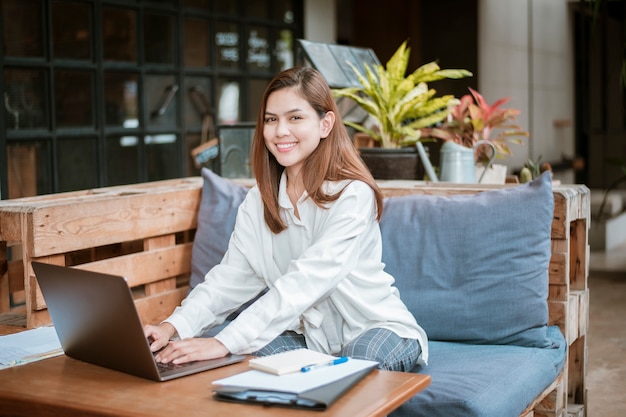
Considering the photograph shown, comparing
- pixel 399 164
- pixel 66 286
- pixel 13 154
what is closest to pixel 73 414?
pixel 66 286

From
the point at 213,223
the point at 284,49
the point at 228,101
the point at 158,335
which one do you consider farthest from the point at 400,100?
the point at 284,49

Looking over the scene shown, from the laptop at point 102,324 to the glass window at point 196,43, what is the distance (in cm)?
369

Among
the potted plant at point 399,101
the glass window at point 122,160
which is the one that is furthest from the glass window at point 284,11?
the potted plant at point 399,101

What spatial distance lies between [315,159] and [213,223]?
696 millimetres

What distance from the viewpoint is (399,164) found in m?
3.09

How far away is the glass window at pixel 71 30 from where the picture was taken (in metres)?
4.54

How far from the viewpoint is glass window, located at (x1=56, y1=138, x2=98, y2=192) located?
4.62m

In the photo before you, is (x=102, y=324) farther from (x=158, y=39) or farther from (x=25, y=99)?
(x=158, y=39)

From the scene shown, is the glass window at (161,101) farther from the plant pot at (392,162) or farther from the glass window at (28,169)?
the plant pot at (392,162)

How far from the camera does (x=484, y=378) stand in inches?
88.0

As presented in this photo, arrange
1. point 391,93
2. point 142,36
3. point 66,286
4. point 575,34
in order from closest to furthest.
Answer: point 66,286 → point 391,93 → point 142,36 → point 575,34

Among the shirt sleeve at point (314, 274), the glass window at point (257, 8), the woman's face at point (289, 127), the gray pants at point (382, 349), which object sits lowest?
the gray pants at point (382, 349)

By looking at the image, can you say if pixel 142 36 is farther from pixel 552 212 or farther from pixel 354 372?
pixel 354 372

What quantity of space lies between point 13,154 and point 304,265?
8.83 ft
